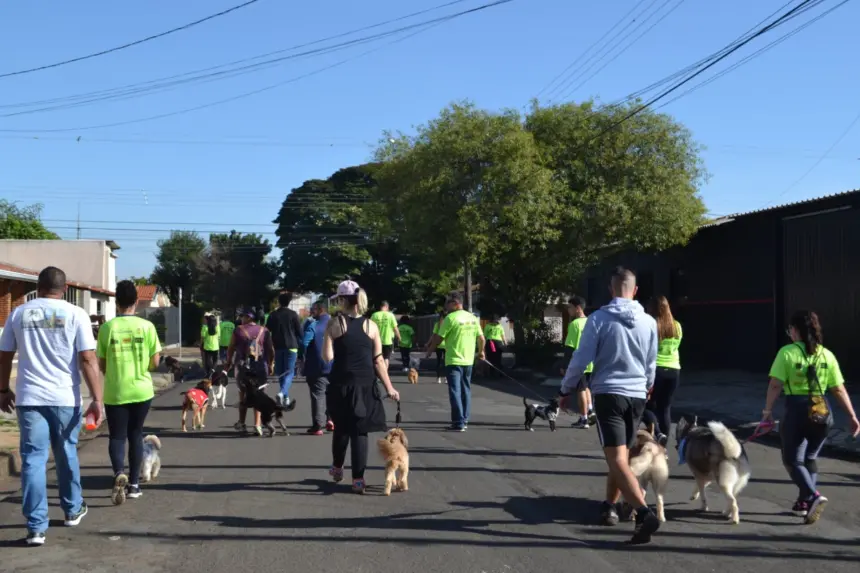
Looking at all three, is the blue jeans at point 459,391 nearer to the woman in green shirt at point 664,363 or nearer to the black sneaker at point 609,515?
the woman in green shirt at point 664,363

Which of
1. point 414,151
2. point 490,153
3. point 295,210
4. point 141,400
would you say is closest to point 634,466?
point 141,400

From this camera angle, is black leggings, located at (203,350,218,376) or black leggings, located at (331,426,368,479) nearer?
black leggings, located at (331,426,368,479)

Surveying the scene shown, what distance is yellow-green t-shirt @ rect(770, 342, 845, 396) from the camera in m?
7.11

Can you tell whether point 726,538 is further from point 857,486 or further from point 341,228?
point 341,228

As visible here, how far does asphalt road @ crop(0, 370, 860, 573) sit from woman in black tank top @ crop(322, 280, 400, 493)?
A: 19.9 inches

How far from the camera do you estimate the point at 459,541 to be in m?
6.39

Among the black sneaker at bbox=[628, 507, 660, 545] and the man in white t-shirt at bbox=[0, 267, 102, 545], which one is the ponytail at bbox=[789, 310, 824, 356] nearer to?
the black sneaker at bbox=[628, 507, 660, 545]

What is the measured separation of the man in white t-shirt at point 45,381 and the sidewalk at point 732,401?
8.84 m

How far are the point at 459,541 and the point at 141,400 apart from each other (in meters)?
2.98

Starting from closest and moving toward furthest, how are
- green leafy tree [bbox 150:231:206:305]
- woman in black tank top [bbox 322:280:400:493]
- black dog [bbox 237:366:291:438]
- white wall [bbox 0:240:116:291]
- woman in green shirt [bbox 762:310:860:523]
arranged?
1. woman in green shirt [bbox 762:310:860:523]
2. woman in black tank top [bbox 322:280:400:493]
3. black dog [bbox 237:366:291:438]
4. white wall [bbox 0:240:116:291]
5. green leafy tree [bbox 150:231:206:305]

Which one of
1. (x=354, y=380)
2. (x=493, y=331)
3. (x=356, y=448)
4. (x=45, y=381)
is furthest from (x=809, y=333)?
(x=493, y=331)

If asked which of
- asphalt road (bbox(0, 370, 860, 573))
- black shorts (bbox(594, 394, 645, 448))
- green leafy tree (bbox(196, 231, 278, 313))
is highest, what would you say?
green leafy tree (bbox(196, 231, 278, 313))

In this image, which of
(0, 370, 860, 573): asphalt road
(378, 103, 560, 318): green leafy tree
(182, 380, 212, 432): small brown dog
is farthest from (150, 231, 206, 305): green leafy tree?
(0, 370, 860, 573): asphalt road

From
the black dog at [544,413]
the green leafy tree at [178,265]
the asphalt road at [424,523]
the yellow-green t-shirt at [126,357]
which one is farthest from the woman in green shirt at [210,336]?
the green leafy tree at [178,265]
